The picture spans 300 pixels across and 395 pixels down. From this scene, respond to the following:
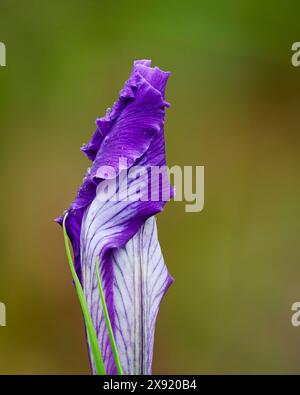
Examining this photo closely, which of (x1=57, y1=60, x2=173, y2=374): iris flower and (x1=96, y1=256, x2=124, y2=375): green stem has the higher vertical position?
(x1=57, y1=60, x2=173, y2=374): iris flower

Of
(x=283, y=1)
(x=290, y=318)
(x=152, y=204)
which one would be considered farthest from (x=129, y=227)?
(x=283, y=1)

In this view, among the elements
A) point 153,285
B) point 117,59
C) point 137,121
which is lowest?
point 153,285

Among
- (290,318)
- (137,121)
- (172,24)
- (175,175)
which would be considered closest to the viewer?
(137,121)

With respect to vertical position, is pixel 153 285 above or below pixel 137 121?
below

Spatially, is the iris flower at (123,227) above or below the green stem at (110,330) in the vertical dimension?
above

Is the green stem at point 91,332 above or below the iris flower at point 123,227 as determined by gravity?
below

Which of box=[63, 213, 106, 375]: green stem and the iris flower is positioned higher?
the iris flower

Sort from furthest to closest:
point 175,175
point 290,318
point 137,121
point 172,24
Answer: point 172,24, point 290,318, point 175,175, point 137,121

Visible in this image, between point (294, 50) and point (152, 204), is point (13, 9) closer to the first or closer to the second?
point (294, 50)
